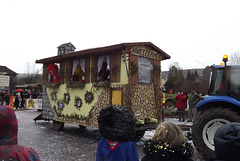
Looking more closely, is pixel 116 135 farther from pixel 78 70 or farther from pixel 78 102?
pixel 78 70

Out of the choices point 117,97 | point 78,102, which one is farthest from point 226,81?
point 78,102

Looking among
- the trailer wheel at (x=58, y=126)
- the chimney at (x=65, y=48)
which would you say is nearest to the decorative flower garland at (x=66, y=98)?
the trailer wheel at (x=58, y=126)

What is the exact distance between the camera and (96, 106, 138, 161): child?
2760mm

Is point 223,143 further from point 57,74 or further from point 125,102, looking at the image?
point 57,74

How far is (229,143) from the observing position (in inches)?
55.6

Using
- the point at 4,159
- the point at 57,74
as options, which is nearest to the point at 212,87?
the point at 4,159

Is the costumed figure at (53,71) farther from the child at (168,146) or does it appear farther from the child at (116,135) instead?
the child at (168,146)

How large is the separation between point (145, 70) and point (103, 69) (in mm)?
1720

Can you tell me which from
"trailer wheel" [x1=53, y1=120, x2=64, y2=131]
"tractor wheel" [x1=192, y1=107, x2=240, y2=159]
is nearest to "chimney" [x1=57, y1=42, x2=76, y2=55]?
"trailer wheel" [x1=53, y1=120, x2=64, y2=131]

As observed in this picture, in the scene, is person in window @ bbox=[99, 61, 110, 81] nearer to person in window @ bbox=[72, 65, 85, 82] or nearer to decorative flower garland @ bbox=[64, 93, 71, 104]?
person in window @ bbox=[72, 65, 85, 82]

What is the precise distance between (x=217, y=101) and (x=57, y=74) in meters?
7.44

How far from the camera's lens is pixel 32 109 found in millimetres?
21578

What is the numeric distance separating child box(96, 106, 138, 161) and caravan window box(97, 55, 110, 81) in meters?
5.91

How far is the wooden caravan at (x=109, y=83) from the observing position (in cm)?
778
